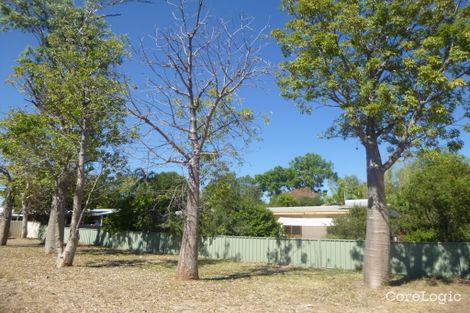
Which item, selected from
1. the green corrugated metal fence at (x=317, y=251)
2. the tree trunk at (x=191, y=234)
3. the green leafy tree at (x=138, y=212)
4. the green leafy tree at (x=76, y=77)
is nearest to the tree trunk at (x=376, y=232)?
the green corrugated metal fence at (x=317, y=251)

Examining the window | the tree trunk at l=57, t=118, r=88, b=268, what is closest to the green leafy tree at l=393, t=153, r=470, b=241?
the window

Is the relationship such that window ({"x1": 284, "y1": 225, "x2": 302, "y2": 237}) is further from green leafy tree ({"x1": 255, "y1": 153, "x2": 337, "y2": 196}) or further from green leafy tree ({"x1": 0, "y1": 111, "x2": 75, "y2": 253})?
green leafy tree ({"x1": 255, "y1": 153, "x2": 337, "y2": 196})

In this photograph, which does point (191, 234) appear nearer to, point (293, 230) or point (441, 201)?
point (441, 201)

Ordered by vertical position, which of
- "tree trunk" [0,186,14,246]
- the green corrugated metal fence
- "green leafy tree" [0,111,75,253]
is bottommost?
the green corrugated metal fence

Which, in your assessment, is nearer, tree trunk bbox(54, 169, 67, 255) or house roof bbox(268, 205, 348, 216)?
tree trunk bbox(54, 169, 67, 255)

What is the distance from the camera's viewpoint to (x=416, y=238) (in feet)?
65.0

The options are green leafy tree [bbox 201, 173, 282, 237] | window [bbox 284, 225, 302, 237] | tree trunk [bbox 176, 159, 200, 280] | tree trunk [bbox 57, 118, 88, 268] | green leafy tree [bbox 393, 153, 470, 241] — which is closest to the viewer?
tree trunk [bbox 176, 159, 200, 280]

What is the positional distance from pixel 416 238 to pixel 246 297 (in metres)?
12.8

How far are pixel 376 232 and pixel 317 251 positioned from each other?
5.88 metres

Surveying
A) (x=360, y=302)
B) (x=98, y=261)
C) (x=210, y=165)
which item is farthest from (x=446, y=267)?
(x=98, y=261)

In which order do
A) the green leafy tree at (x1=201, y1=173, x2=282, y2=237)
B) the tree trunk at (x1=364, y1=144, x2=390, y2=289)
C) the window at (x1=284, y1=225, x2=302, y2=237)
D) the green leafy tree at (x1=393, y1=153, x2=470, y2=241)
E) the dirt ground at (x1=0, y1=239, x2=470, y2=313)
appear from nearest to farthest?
the dirt ground at (x1=0, y1=239, x2=470, y2=313), the tree trunk at (x1=364, y1=144, x2=390, y2=289), the green leafy tree at (x1=393, y1=153, x2=470, y2=241), the green leafy tree at (x1=201, y1=173, x2=282, y2=237), the window at (x1=284, y1=225, x2=302, y2=237)

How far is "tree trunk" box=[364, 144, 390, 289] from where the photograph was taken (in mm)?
12016

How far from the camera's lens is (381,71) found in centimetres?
1285

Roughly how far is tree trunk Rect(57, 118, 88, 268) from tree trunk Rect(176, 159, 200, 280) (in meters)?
5.12
